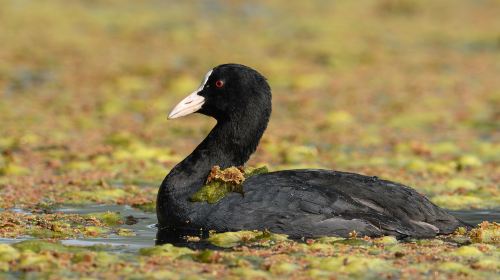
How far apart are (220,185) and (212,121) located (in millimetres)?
7115

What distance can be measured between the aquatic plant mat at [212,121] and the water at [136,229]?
0.11 ft

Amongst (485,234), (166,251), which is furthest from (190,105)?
(485,234)

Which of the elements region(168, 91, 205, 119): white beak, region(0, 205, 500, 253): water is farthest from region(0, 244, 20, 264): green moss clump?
region(168, 91, 205, 119): white beak

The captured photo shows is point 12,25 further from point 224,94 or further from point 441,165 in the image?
point 224,94

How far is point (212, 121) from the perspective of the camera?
642 inches

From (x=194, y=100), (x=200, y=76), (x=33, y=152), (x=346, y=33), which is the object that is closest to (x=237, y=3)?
(x=346, y=33)

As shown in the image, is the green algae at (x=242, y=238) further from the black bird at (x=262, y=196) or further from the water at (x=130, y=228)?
the water at (x=130, y=228)

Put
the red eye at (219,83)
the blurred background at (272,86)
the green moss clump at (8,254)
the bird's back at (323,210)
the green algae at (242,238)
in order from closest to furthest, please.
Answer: the green moss clump at (8,254) → the green algae at (242,238) → the bird's back at (323,210) → the red eye at (219,83) → the blurred background at (272,86)

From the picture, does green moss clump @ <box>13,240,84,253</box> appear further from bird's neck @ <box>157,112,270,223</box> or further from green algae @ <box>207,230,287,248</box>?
bird's neck @ <box>157,112,270,223</box>

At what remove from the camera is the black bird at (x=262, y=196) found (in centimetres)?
885

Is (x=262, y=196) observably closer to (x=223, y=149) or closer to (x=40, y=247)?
(x=223, y=149)

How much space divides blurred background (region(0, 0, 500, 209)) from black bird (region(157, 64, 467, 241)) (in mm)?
1585

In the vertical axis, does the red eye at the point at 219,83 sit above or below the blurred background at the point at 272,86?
below

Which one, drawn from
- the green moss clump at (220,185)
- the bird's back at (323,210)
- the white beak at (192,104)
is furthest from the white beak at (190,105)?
the bird's back at (323,210)
